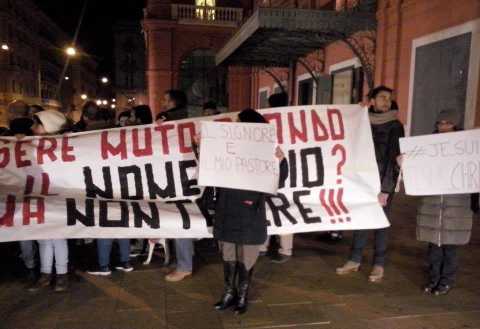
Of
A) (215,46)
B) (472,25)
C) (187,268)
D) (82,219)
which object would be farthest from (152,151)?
(215,46)

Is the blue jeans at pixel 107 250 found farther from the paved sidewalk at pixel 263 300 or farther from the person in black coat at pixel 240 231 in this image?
the person in black coat at pixel 240 231

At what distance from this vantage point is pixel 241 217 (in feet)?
11.3

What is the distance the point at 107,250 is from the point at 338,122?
265 centimetres

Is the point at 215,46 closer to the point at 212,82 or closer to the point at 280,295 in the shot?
the point at 212,82

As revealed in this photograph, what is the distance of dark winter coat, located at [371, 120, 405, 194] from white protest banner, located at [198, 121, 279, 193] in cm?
130

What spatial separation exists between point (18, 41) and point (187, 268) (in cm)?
4953

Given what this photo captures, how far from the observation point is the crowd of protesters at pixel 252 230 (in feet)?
11.4

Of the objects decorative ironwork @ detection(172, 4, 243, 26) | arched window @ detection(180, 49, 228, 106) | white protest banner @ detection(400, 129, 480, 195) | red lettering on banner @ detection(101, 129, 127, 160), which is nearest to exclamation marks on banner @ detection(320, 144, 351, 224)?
white protest banner @ detection(400, 129, 480, 195)

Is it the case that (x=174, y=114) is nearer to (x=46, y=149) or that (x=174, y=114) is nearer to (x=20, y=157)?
(x=46, y=149)

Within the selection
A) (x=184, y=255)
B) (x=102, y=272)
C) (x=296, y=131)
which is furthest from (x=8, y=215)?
(x=296, y=131)

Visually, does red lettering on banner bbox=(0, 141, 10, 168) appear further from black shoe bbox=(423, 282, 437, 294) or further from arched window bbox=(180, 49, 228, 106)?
arched window bbox=(180, 49, 228, 106)

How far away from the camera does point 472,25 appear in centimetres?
701

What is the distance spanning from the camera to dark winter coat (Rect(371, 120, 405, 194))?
415 centimetres

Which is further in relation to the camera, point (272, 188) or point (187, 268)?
point (187, 268)
